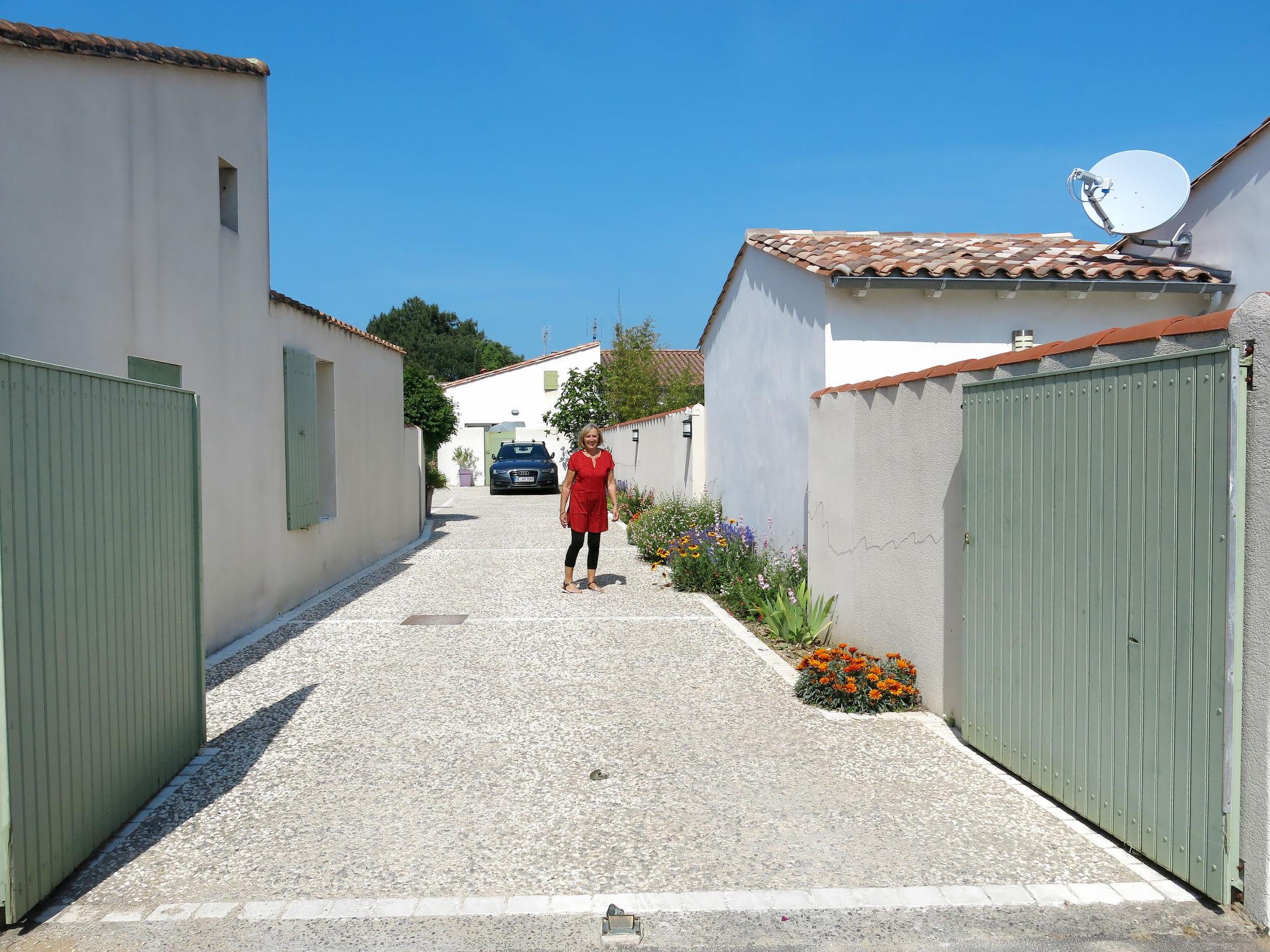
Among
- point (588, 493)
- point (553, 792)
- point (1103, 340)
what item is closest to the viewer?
point (1103, 340)

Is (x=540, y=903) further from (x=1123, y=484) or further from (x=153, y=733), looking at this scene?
(x=1123, y=484)

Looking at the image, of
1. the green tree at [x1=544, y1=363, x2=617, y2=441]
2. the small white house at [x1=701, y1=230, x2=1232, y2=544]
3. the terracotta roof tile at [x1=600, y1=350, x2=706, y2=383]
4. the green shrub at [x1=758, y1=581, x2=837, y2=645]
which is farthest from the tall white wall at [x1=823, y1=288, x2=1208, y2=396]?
the terracotta roof tile at [x1=600, y1=350, x2=706, y2=383]

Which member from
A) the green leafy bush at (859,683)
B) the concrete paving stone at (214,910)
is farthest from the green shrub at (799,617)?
the concrete paving stone at (214,910)

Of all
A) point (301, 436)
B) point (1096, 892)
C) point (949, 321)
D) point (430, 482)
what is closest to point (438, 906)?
point (1096, 892)

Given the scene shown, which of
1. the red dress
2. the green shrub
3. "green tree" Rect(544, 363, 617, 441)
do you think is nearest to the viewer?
the green shrub

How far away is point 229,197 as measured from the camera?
844 centimetres

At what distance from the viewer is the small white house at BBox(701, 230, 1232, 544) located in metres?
8.60

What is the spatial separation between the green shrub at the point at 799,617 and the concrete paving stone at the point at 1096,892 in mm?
3905

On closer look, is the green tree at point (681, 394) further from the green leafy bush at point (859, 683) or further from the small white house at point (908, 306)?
the green leafy bush at point (859, 683)

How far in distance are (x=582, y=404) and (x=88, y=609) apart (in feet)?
93.9

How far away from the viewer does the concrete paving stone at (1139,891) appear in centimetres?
339

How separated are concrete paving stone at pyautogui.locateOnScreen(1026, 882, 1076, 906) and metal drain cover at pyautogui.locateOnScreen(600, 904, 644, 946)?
1.39 meters

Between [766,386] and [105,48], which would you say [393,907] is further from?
[766,386]

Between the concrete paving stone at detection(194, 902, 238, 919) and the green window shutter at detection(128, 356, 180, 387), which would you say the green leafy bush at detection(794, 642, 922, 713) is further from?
the green window shutter at detection(128, 356, 180, 387)
